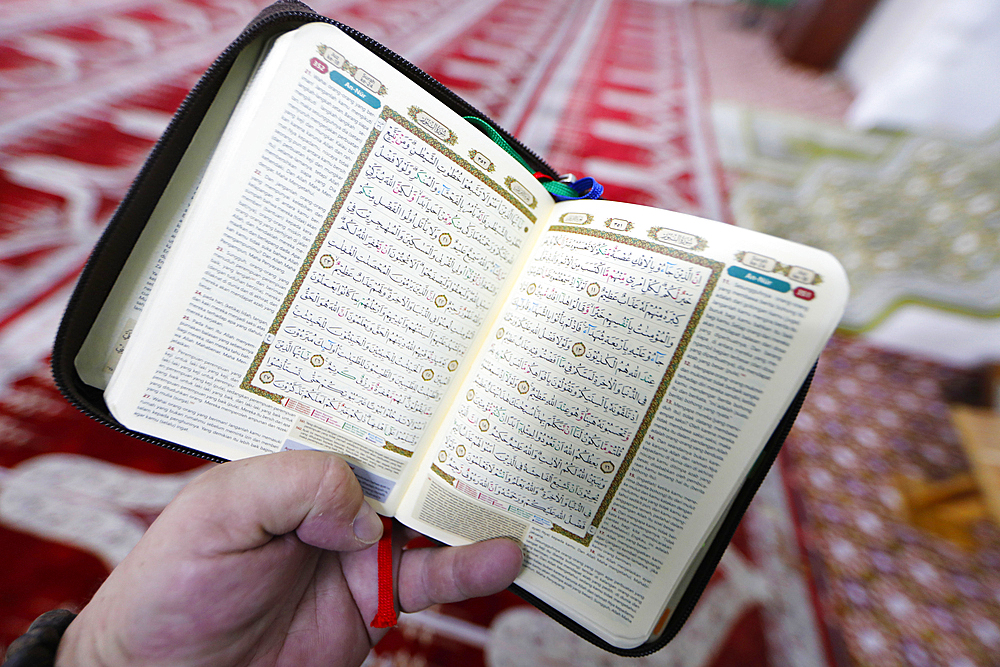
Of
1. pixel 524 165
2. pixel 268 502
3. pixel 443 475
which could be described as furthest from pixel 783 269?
pixel 268 502

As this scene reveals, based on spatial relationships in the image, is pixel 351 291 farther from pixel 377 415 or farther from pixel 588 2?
pixel 588 2

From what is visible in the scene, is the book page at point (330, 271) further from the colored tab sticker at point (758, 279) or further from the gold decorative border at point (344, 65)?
the colored tab sticker at point (758, 279)

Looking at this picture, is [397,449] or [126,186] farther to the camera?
[126,186]

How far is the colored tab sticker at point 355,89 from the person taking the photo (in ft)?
1.09

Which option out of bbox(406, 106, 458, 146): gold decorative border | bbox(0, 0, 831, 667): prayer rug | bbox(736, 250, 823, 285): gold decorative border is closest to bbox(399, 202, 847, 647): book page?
bbox(736, 250, 823, 285): gold decorative border

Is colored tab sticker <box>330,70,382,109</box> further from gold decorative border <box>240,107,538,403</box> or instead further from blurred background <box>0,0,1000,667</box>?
blurred background <box>0,0,1000,667</box>

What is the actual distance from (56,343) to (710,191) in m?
1.31

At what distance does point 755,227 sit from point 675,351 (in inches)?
36.9

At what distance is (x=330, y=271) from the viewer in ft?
1.21

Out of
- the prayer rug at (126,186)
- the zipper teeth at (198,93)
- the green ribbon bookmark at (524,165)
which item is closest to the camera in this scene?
the zipper teeth at (198,93)

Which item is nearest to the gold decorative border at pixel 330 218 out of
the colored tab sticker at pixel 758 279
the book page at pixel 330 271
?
the book page at pixel 330 271

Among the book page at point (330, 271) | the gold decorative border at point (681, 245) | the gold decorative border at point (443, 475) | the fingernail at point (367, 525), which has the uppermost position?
the gold decorative border at point (681, 245)

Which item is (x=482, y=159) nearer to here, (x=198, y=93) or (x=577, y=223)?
(x=577, y=223)

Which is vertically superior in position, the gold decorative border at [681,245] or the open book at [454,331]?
the gold decorative border at [681,245]
